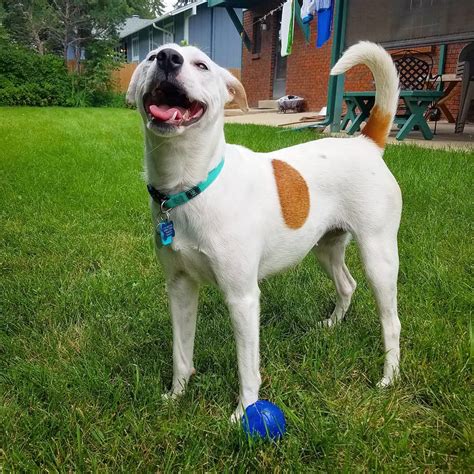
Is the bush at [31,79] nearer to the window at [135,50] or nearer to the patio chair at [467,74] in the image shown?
the window at [135,50]

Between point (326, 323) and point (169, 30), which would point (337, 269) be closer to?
point (326, 323)

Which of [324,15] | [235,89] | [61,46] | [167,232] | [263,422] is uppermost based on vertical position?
[324,15]

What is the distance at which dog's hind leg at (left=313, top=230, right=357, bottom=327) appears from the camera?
2721 mm

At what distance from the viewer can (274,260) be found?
7.20 ft

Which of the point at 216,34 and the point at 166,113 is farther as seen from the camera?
the point at 216,34

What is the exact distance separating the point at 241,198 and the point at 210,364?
2.85 ft

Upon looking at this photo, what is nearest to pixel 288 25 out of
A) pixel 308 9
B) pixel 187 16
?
pixel 308 9

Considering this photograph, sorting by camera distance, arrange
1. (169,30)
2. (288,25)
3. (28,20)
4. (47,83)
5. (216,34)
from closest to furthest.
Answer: (288,25)
(47,83)
(216,34)
(169,30)
(28,20)

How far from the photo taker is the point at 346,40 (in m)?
8.59

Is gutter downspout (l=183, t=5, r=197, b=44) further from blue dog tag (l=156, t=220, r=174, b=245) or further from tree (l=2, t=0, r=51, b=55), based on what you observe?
blue dog tag (l=156, t=220, r=174, b=245)

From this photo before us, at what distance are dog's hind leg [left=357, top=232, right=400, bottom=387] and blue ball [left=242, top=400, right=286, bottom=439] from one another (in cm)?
64

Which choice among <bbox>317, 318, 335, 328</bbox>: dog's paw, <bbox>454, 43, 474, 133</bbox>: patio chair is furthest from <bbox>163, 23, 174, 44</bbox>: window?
<bbox>317, 318, 335, 328</bbox>: dog's paw

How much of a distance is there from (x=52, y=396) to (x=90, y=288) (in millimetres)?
1078

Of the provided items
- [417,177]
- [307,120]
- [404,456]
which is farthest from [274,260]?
[307,120]
